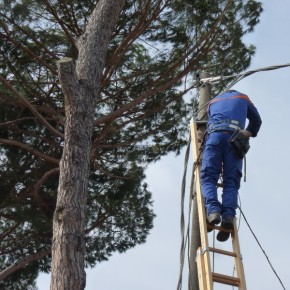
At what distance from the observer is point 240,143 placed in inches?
189

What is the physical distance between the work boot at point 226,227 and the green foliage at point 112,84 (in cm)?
374

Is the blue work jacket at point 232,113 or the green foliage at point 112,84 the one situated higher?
the green foliage at point 112,84

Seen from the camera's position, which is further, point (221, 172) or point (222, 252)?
point (221, 172)

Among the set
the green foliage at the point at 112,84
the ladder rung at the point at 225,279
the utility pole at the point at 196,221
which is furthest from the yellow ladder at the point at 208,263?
the green foliage at the point at 112,84

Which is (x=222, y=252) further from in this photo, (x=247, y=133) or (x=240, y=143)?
(x=247, y=133)

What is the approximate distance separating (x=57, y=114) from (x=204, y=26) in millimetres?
2259

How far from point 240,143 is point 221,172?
0.24 m

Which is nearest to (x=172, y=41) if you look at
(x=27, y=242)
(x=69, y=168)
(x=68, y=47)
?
(x=68, y=47)

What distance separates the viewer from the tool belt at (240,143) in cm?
478

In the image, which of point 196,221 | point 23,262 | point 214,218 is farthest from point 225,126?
point 23,262

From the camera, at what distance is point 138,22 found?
8.39m

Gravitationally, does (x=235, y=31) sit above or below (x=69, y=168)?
above

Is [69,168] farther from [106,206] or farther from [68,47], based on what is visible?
[106,206]

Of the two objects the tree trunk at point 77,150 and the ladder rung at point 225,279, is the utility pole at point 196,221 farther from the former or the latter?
the tree trunk at point 77,150
